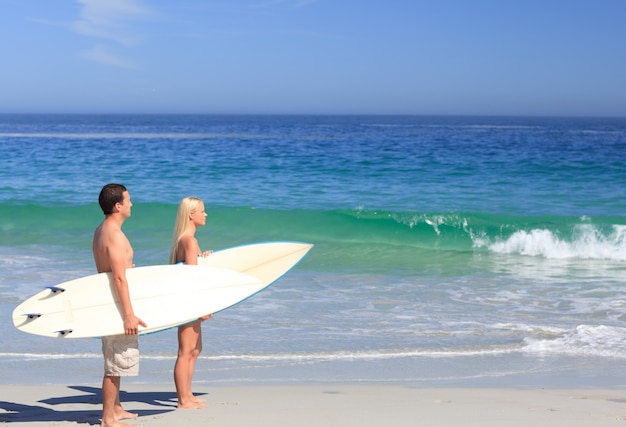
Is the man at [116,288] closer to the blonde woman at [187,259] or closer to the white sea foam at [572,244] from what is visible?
the blonde woman at [187,259]

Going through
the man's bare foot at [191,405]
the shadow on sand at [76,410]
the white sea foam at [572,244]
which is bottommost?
the white sea foam at [572,244]

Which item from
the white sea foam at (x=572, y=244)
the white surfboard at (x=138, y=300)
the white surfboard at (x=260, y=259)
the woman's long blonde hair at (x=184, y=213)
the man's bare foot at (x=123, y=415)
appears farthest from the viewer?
the white sea foam at (x=572, y=244)

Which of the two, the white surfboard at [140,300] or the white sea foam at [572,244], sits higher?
the white surfboard at [140,300]

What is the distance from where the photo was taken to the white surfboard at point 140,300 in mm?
4039

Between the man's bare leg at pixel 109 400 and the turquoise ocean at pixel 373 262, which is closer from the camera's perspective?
the man's bare leg at pixel 109 400

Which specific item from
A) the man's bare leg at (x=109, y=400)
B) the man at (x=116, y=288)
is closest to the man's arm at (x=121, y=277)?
the man at (x=116, y=288)

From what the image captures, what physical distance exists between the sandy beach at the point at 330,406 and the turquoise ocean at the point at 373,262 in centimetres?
36

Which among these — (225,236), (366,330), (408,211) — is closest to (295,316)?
(366,330)

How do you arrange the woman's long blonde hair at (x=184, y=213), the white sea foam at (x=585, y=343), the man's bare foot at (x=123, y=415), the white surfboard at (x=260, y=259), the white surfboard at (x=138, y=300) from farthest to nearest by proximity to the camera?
the white sea foam at (x=585, y=343)
the white surfboard at (x=260, y=259)
the woman's long blonde hair at (x=184, y=213)
the man's bare foot at (x=123, y=415)
the white surfboard at (x=138, y=300)

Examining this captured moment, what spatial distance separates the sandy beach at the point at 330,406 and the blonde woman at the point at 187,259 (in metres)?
0.12

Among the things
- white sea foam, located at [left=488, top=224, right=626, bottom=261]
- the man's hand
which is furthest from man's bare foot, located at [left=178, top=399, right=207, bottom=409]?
white sea foam, located at [left=488, top=224, right=626, bottom=261]

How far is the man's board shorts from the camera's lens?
3965 millimetres

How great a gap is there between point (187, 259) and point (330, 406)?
3.94ft

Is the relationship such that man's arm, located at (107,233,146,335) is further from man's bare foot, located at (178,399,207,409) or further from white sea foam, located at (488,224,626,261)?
white sea foam, located at (488,224,626,261)
